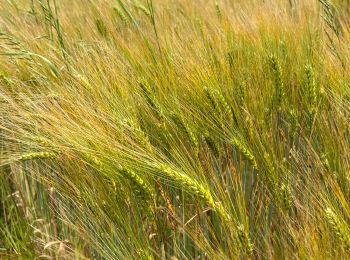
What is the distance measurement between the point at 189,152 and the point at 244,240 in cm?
38

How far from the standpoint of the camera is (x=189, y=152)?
48.4 inches

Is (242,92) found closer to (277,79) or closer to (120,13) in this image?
(277,79)

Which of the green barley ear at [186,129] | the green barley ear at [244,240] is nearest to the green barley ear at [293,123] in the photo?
the green barley ear at [186,129]

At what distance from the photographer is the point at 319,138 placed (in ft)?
4.14

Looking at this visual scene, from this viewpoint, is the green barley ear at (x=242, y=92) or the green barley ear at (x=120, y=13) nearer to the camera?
the green barley ear at (x=242, y=92)

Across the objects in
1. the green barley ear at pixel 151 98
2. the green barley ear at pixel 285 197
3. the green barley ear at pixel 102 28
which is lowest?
the green barley ear at pixel 285 197

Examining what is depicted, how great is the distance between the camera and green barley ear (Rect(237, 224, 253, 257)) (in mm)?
897

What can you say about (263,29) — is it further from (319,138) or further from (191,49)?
(319,138)

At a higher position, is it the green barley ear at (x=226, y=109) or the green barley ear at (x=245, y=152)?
the green barley ear at (x=226, y=109)

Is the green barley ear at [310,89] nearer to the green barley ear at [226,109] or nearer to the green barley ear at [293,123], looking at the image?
the green barley ear at [293,123]

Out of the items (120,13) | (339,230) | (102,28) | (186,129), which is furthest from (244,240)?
(102,28)

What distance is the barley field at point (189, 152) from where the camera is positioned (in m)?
0.99

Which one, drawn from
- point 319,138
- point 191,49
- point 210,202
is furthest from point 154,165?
point 191,49

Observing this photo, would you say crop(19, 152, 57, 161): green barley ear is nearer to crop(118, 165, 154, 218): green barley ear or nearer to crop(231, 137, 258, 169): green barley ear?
crop(118, 165, 154, 218): green barley ear
